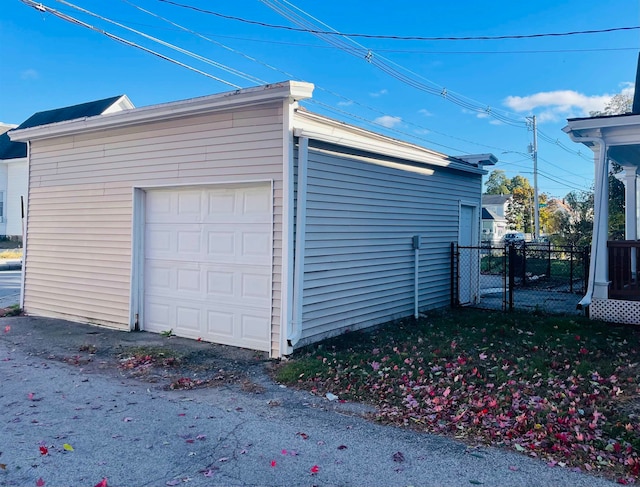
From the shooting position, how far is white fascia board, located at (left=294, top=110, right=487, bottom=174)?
6191 mm

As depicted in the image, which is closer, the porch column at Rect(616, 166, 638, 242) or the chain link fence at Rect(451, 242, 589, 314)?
the chain link fence at Rect(451, 242, 589, 314)

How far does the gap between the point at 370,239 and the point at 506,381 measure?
10.8ft

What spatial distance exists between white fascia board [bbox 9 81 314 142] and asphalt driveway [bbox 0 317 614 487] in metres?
3.27

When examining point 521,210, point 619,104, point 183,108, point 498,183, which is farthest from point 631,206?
point 498,183

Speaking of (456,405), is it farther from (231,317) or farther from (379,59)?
(379,59)

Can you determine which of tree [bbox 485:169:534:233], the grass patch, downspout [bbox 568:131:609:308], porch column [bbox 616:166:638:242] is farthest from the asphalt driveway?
tree [bbox 485:169:534:233]

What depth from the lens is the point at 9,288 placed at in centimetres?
1302

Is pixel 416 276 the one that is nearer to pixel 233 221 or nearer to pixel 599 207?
pixel 599 207

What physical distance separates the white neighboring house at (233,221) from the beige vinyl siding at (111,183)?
0.08 feet

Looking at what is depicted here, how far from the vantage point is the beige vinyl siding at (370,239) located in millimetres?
6488

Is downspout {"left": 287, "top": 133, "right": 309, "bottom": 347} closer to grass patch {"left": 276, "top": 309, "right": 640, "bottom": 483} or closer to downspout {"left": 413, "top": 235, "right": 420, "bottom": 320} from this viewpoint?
grass patch {"left": 276, "top": 309, "right": 640, "bottom": 483}

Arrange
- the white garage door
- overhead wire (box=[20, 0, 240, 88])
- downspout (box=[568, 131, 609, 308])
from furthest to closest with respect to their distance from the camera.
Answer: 1. overhead wire (box=[20, 0, 240, 88])
2. downspout (box=[568, 131, 609, 308])
3. the white garage door

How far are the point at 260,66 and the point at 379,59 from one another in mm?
4857

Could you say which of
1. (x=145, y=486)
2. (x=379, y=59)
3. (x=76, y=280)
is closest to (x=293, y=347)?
(x=145, y=486)
